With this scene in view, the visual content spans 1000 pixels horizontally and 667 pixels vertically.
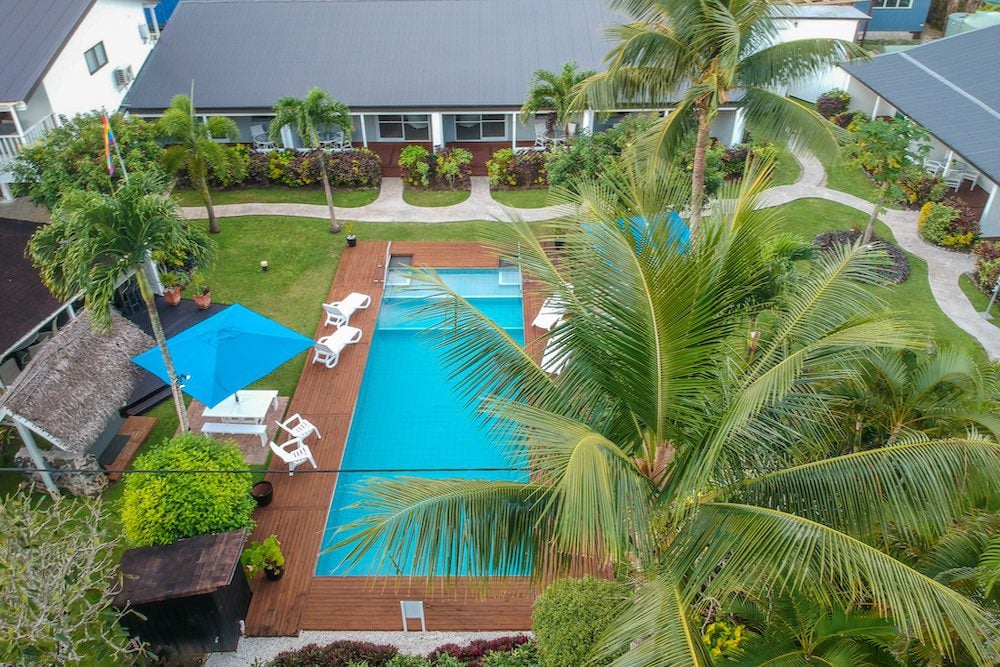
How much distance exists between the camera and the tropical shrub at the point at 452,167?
24000mm

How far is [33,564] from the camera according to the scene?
355 inches

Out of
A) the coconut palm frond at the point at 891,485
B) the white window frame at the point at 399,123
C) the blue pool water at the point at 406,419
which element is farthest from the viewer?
the white window frame at the point at 399,123

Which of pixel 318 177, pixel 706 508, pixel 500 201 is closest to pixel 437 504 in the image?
pixel 706 508

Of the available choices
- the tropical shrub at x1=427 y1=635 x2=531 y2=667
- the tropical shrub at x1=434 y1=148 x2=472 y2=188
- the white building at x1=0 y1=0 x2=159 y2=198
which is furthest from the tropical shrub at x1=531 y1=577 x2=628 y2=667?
the white building at x1=0 y1=0 x2=159 y2=198

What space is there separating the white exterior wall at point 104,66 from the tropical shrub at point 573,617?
20307 millimetres

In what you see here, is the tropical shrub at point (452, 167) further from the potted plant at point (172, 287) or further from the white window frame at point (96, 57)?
the white window frame at point (96, 57)

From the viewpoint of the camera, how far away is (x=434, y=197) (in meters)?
24.1

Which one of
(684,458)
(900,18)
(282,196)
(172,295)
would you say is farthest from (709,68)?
(900,18)

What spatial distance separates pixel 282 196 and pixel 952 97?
2101cm

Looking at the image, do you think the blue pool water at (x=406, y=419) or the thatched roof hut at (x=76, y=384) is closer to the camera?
the thatched roof hut at (x=76, y=384)

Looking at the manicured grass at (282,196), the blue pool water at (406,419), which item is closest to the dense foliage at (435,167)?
the manicured grass at (282,196)

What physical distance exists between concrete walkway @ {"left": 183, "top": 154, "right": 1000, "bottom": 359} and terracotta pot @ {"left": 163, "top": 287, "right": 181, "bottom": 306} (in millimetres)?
5177

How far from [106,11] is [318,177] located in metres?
8.76

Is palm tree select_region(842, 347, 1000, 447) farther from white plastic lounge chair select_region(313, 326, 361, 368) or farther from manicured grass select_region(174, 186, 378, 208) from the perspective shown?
manicured grass select_region(174, 186, 378, 208)
